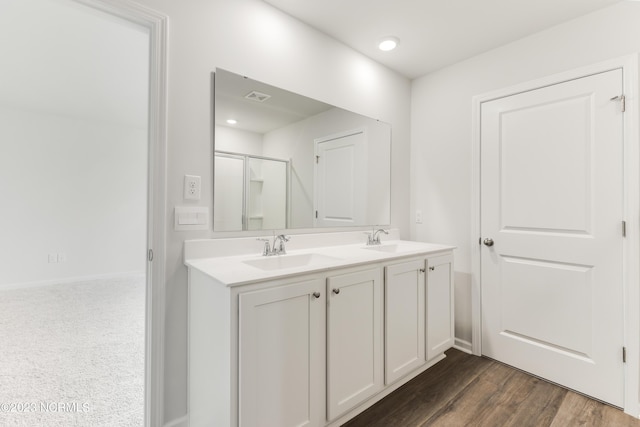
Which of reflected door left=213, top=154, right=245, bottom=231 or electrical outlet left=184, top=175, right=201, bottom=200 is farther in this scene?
reflected door left=213, top=154, right=245, bottom=231

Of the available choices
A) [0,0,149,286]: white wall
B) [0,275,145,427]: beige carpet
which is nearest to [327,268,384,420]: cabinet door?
[0,275,145,427]: beige carpet

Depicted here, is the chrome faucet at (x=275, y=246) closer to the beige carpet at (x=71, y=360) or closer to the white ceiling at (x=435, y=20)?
the beige carpet at (x=71, y=360)

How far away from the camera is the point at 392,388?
1.84m

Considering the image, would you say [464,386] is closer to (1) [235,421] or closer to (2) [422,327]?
(2) [422,327]

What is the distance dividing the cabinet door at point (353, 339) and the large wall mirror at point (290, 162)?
0.66 metres

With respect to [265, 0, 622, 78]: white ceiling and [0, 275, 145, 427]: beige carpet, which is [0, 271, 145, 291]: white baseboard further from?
[265, 0, 622, 78]: white ceiling

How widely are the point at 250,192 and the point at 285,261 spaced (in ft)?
1.57

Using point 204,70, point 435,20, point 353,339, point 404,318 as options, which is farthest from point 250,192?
point 435,20

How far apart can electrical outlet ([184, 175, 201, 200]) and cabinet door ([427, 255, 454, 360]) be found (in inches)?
61.9

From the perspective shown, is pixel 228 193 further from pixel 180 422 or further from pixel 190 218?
pixel 180 422

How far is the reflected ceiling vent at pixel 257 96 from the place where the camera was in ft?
5.91

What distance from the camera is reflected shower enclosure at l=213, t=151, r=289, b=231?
5.53 feet

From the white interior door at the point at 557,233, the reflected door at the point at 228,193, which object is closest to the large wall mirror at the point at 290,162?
the reflected door at the point at 228,193

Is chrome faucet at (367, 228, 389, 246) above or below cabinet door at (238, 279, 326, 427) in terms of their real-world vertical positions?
above
